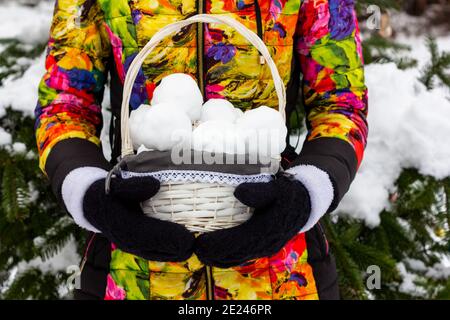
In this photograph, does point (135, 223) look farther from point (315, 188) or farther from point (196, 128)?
point (315, 188)

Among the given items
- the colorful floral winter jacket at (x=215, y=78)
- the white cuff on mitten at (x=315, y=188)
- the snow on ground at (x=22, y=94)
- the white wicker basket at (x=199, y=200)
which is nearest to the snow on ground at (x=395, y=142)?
the colorful floral winter jacket at (x=215, y=78)

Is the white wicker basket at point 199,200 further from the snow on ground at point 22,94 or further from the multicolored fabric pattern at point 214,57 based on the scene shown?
the snow on ground at point 22,94

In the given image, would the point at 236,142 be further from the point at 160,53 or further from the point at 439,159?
the point at 439,159

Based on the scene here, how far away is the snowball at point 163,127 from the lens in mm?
794

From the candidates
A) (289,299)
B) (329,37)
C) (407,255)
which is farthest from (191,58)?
(407,255)

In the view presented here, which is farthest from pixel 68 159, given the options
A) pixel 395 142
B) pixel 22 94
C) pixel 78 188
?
pixel 395 142

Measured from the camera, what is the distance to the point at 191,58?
0.94 m

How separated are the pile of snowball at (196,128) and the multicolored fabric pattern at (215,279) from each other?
0.25m

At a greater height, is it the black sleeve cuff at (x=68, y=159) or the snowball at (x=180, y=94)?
the snowball at (x=180, y=94)

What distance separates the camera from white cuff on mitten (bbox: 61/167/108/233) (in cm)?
85

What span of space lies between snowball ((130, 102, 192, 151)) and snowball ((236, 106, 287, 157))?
0.09m

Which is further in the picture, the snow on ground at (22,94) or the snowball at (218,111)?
the snow on ground at (22,94)

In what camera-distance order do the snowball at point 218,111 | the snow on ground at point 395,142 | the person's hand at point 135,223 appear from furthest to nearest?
the snow on ground at point 395,142 < the snowball at point 218,111 < the person's hand at point 135,223

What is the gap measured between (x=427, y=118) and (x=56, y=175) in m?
1.09
